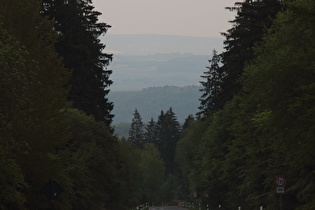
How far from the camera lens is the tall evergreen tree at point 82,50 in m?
49.6

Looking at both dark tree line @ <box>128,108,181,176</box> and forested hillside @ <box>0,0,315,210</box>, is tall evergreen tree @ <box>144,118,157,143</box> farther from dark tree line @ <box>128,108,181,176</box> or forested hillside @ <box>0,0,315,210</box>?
forested hillside @ <box>0,0,315,210</box>

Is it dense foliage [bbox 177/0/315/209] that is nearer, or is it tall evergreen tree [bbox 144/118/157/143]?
dense foliage [bbox 177/0/315/209]

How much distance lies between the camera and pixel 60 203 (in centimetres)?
3031

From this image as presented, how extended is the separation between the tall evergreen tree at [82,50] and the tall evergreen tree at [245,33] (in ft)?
34.0

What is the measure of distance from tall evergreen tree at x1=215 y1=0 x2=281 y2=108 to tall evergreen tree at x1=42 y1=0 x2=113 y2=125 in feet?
34.0

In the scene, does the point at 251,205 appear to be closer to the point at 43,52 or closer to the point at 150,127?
the point at 43,52

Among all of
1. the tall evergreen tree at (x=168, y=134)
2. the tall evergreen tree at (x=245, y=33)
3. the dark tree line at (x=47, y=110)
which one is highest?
the tall evergreen tree at (x=168, y=134)

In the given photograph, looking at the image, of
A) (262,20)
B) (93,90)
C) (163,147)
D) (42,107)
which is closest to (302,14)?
(42,107)

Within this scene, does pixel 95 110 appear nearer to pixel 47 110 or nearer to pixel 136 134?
pixel 47 110

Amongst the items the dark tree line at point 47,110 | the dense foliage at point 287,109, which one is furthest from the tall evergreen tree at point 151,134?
the dense foliage at point 287,109

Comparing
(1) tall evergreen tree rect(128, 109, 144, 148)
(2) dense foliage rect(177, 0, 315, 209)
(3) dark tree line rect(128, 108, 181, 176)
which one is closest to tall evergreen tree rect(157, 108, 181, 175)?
(3) dark tree line rect(128, 108, 181, 176)

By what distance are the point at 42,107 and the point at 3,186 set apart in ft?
19.2

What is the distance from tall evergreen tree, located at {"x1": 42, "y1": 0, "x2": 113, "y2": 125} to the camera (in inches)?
1952

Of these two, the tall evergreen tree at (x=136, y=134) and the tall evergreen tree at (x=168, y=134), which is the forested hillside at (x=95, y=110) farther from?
the tall evergreen tree at (x=136, y=134)
